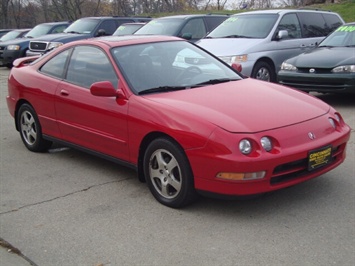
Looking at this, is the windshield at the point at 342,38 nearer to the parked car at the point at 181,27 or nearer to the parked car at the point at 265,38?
the parked car at the point at 265,38

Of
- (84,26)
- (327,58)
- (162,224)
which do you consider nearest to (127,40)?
(162,224)

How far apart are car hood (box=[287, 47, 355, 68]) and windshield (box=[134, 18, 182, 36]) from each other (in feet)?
13.4

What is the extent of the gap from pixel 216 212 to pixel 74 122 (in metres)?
2.04

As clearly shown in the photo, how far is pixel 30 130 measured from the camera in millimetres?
6125

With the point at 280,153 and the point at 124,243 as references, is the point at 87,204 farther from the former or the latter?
the point at 280,153

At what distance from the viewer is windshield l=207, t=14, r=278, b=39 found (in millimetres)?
9844

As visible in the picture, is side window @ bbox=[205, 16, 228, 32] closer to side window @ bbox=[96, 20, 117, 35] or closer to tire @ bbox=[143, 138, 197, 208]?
side window @ bbox=[96, 20, 117, 35]

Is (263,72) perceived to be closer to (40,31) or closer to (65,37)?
(65,37)

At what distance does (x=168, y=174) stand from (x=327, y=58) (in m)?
5.17

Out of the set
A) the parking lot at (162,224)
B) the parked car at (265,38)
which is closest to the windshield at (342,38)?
the parked car at (265,38)

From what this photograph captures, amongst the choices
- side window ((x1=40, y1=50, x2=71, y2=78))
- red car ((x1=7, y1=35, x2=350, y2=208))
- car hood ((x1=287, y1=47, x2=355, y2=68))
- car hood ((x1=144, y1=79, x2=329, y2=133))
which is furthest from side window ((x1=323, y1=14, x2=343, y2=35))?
side window ((x1=40, y1=50, x2=71, y2=78))

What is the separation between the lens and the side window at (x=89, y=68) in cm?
487

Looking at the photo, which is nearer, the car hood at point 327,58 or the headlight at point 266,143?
the headlight at point 266,143

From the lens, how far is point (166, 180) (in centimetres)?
418
